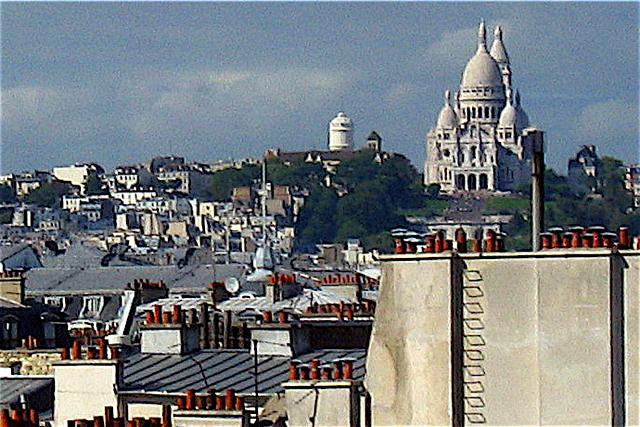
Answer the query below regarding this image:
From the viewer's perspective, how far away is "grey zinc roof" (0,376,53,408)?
767 inches

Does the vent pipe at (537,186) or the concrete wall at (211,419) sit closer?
the concrete wall at (211,419)

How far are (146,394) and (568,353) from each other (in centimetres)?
471

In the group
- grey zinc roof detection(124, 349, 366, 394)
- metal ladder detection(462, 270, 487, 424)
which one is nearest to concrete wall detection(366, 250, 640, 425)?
metal ladder detection(462, 270, 487, 424)

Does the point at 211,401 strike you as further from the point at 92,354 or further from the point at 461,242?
the point at 92,354

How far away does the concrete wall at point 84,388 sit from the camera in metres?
16.7

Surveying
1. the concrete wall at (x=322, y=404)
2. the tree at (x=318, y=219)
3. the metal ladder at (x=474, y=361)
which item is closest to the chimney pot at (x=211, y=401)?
the concrete wall at (x=322, y=404)

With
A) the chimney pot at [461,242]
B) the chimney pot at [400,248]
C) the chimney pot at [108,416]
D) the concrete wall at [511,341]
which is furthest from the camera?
the chimney pot at [108,416]

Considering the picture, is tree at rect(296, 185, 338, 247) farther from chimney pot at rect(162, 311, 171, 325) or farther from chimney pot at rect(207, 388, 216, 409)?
chimney pot at rect(207, 388, 216, 409)

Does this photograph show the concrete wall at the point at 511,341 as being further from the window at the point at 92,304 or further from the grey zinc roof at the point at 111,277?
the grey zinc roof at the point at 111,277

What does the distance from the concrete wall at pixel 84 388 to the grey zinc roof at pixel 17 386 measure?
198cm

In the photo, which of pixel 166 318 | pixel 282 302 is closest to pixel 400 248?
pixel 166 318

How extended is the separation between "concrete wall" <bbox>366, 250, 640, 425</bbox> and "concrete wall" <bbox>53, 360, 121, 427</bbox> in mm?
3507

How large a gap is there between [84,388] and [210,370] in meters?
1.74

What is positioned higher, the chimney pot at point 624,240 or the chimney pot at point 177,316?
the chimney pot at point 624,240
